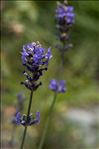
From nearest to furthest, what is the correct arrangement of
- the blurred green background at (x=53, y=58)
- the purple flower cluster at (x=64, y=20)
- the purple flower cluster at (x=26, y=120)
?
the purple flower cluster at (x=26, y=120) → the purple flower cluster at (x=64, y=20) → the blurred green background at (x=53, y=58)

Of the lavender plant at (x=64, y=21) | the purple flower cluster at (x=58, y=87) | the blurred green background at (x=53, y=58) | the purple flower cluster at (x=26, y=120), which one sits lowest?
the blurred green background at (x=53, y=58)

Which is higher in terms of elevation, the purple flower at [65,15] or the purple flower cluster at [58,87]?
the purple flower at [65,15]

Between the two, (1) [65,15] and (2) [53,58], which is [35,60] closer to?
(1) [65,15]

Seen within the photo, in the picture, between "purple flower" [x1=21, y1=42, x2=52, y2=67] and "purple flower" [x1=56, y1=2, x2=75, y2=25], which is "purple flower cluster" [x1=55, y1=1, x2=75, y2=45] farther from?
"purple flower" [x1=21, y1=42, x2=52, y2=67]

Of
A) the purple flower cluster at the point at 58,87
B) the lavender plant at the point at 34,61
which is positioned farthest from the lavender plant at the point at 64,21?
the lavender plant at the point at 34,61

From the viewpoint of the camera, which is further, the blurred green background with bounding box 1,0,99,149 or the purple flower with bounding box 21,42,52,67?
the blurred green background with bounding box 1,0,99,149

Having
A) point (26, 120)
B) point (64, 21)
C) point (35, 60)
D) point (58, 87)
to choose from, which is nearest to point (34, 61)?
point (35, 60)

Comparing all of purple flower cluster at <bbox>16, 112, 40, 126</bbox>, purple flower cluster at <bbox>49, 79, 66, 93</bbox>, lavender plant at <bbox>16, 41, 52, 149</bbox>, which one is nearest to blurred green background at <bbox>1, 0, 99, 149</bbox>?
purple flower cluster at <bbox>49, 79, 66, 93</bbox>

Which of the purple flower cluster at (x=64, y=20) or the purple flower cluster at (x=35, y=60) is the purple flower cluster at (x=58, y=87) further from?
the purple flower cluster at (x=35, y=60)

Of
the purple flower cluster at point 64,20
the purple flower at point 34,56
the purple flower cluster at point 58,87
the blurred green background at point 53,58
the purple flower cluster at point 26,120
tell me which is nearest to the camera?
the purple flower at point 34,56
